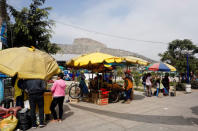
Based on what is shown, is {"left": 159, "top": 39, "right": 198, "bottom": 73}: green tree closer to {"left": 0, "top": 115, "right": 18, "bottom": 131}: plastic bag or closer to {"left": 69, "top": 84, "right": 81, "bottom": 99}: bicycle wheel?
{"left": 69, "top": 84, "right": 81, "bottom": 99}: bicycle wheel

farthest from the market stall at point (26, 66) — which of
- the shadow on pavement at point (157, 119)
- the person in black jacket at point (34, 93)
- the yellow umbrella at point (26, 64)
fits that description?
the shadow on pavement at point (157, 119)

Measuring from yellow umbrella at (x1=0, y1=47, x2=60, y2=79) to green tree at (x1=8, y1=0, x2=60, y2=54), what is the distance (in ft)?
27.2

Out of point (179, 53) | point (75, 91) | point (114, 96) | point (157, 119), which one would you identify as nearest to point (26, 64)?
point (157, 119)

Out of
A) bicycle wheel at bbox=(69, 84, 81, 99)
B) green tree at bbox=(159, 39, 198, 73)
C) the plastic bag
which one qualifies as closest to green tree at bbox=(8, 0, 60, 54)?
bicycle wheel at bbox=(69, 84, 81, 99)

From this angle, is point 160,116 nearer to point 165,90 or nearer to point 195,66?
point 165,90

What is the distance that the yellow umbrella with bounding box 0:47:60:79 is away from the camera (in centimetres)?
482

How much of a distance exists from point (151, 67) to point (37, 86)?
901 centimetres

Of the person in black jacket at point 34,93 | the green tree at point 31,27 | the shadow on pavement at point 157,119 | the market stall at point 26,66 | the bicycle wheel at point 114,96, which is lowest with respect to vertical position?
the shadow on pavement at point 157,119

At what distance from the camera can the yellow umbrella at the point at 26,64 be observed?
482 centimetres

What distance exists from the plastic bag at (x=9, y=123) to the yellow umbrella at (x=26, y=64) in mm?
1222

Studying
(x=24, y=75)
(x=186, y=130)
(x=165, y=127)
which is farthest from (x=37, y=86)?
(x=186, y=130)

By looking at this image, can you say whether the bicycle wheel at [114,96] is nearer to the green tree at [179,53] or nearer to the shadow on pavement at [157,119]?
the shadow on pavement at [157,119]

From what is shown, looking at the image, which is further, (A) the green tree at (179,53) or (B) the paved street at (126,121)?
(A) the green tree at (179,53)

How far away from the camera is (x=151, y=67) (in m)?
11.7
